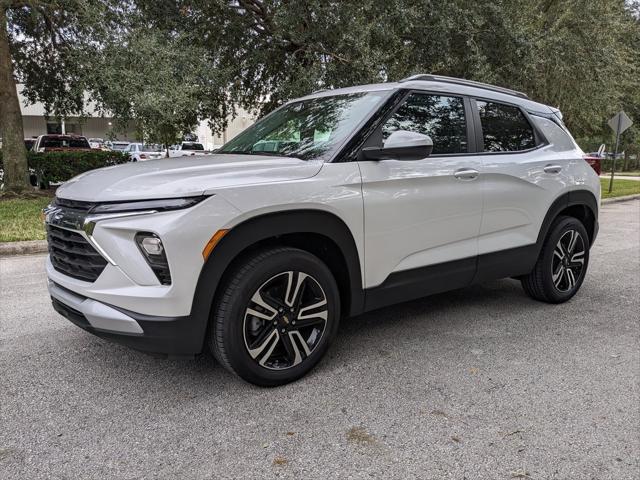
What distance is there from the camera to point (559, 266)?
4730mm

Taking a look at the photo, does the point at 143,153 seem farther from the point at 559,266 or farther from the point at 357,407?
the point at 357,407

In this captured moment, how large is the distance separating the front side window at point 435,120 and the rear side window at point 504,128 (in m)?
0.26

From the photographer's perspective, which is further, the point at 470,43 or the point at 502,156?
the point at 470,43

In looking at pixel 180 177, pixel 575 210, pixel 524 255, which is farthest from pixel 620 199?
pixel 180 177

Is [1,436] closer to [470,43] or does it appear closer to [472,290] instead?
[472,290]

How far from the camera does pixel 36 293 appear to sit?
17.0 ft

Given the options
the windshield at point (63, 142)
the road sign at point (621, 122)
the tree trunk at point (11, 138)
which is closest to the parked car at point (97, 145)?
the windshield at point (63, 142)

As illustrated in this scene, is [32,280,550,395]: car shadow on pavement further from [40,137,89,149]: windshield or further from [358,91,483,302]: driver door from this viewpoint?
[40,137,89,149]: windshield

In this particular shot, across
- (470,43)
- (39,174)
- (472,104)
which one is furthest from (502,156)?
(39,174)

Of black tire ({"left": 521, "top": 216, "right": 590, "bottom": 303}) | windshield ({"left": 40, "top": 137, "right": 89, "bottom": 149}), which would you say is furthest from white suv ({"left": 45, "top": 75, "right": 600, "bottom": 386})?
windshield ({"left": 40, "top": 137, "right": 89, "bottom": 149})

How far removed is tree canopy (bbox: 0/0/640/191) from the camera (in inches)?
419

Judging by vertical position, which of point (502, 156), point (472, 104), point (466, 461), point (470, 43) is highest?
point (470, 43)

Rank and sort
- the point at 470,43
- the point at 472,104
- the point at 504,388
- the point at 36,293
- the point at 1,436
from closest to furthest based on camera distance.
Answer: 1. the point at 1,436
2. the point at 504,388
3. the point at 472,104
4. the point at 36,293
5. the point at 470,43

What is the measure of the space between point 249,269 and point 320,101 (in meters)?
1.80
